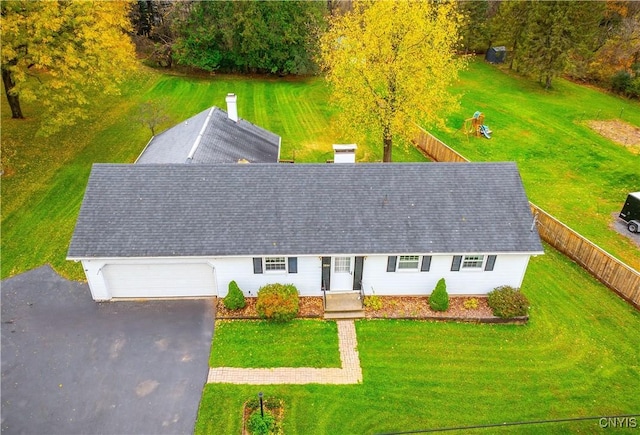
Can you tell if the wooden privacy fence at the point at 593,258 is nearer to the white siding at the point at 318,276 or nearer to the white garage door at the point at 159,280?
the white siding at the point at 318,276

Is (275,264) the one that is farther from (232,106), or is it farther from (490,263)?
(232,106)

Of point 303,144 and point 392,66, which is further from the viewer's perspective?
point 303,144

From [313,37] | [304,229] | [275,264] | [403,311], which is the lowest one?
[403,311]

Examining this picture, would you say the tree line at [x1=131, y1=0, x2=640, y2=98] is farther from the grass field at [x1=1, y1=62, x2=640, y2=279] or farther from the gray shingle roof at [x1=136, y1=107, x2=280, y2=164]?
the gray shingle roof at [x1=136, y1=107, x2=280, y2=164]

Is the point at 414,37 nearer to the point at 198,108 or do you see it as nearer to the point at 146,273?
the point at 146,273

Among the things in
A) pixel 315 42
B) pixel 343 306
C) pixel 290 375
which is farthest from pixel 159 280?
pixel 315 42

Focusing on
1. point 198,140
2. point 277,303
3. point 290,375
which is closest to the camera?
point 290,375
